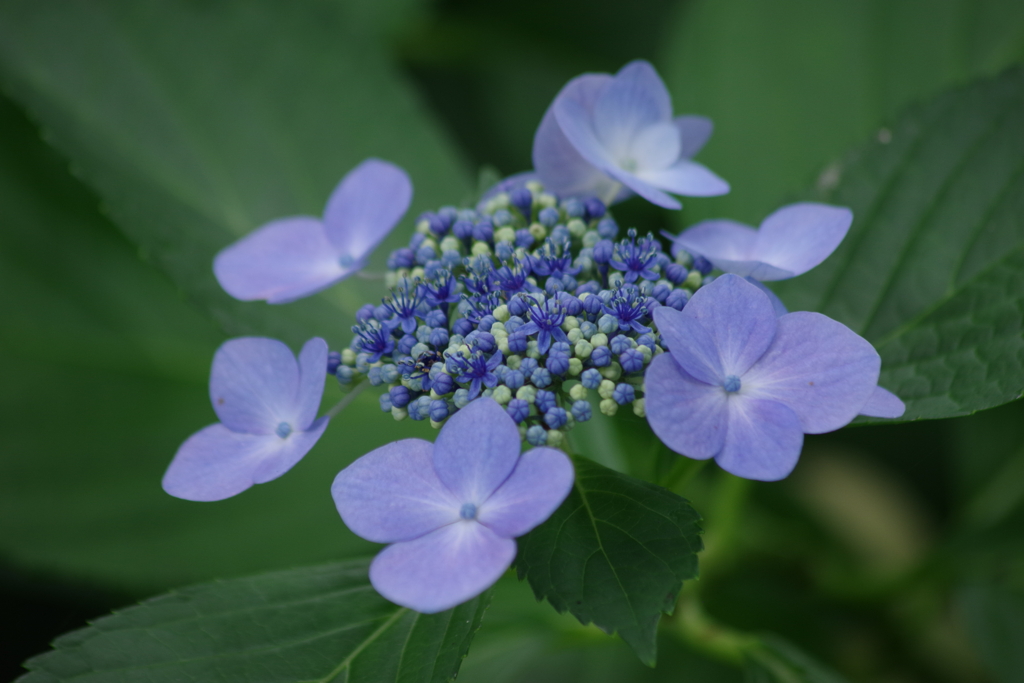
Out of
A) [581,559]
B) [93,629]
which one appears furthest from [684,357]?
[93,629]

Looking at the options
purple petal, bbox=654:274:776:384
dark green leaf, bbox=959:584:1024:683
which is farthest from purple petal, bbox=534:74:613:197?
dark green leaf, bbox=959:584:1024:683

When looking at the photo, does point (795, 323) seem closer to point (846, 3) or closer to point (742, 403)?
point (742, 403)

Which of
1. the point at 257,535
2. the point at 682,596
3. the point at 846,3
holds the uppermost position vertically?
the point at 846,3

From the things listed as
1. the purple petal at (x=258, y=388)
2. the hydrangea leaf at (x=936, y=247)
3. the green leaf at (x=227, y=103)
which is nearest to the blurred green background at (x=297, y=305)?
the green leaf at (x=227, y=103)

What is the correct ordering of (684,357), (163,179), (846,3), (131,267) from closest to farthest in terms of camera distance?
(684,357) < (163,179) < (846,3) < (131,267)

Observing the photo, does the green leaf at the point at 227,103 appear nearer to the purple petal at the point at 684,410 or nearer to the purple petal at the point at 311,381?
the purple petal at the point at 311,381

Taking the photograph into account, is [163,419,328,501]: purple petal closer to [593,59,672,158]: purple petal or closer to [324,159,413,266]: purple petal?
[324,159,413,266]: purple petal
